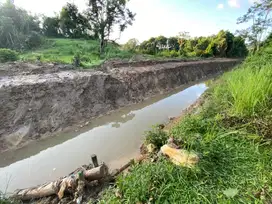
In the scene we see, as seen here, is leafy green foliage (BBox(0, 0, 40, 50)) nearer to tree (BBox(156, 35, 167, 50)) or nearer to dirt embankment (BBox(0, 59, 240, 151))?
dirt embankment (BBox(0, 59, 240, 151))

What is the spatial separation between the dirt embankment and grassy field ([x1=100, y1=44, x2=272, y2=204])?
11.8 ft

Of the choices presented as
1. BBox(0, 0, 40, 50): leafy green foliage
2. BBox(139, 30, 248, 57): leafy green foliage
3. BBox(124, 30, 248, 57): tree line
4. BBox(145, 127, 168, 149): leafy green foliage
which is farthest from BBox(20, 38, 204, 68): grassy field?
BBox(139, 30, 248, 57): leafy green foliage

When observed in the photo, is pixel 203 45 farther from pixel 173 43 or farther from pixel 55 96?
pixel 55 96

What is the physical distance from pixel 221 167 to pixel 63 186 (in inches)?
85.6

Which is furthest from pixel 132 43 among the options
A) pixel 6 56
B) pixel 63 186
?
pixel 63 186

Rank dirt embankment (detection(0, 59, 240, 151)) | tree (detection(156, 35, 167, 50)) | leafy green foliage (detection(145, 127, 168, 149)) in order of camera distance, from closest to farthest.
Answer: leafy green foliage (detection(145, 127, 168, 149))
dirt embankment (detection(0, 59, 240, 151))
tree (detection(156, 35, 167, 50))

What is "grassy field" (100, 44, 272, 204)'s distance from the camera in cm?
183

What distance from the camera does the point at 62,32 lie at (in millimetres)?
23250

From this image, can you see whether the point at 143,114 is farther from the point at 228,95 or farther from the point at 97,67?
the point at 97,67

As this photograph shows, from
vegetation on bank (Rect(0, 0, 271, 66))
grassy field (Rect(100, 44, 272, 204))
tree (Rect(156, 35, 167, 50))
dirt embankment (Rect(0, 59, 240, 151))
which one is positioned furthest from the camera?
tree (Rect(156, 35, 167, 50))

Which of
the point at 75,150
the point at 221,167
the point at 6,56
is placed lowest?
the point at 75,150

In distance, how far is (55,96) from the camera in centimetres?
A: 584

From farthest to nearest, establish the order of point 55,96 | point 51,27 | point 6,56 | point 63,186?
point 51,27 → point 6,56 → point 55,96 → point 63,186

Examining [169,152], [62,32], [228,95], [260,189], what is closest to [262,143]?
[260,189]
